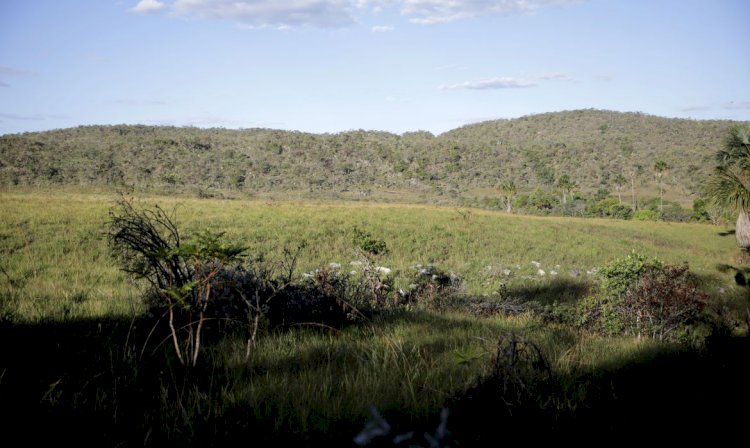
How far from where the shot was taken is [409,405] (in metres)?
2.94

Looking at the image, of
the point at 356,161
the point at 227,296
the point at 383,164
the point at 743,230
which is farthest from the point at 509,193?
the point at 227,296

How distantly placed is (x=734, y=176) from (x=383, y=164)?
244ft

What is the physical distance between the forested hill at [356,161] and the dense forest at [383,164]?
0.78 feet

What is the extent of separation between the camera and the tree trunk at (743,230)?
27.9 meters

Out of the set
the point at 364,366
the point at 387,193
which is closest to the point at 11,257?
the point at 364,366

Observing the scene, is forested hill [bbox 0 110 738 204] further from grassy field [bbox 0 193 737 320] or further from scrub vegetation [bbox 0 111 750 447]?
scrub vegetation [bbox 0 111 750 447]

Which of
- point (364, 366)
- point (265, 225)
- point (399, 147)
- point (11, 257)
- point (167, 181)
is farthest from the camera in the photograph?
point (399, 147)

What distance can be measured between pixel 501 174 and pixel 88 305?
98.6 meters

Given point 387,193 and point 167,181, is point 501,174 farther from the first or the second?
point 167,181

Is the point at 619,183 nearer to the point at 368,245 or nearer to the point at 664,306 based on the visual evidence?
the point at 368,245

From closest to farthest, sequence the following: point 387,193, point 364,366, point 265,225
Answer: point 364,366
point 265,225
point 387,193

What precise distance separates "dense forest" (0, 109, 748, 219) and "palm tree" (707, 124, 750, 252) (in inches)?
1594

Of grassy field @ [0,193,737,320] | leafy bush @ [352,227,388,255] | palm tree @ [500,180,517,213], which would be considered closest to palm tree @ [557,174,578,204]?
palm tree @ [500,180,517,213]

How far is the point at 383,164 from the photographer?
98.8 metres
